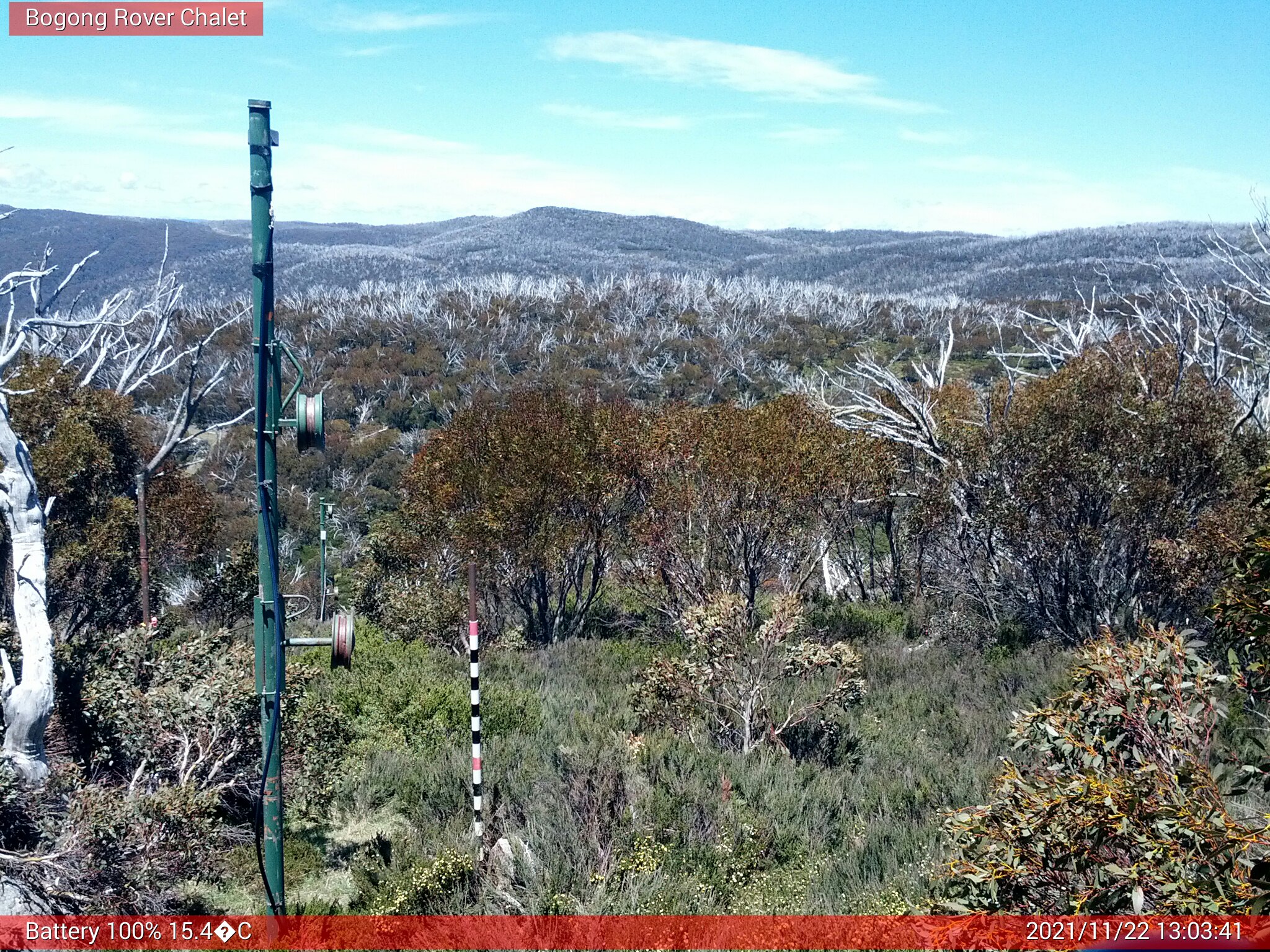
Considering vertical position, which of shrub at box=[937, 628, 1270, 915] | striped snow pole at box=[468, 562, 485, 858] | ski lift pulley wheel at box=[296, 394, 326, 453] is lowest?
striped snow pole at box=[468, 562, 485, 858]

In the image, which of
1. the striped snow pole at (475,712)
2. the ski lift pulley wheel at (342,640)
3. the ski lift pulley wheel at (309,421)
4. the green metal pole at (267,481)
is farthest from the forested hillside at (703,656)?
the ski lift pulley wheel at (309,421)

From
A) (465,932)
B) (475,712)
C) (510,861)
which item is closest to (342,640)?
(465,932)

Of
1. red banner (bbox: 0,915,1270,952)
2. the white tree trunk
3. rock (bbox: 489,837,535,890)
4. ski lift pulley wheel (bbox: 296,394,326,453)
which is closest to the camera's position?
ski lift pulley wheel (bbox: 296,394,326,453)

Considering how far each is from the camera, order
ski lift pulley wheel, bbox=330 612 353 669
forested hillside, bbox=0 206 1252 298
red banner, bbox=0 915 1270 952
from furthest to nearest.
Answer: forested hillside, bbox=0 206 1252 298 → red banner, bbox=0 915 1270 952 → ski lift pulley wheel, bbox=330 612 353 669

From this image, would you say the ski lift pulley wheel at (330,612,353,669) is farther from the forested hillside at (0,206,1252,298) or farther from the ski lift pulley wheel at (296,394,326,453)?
the forested hillside at (0,206,1252,298)

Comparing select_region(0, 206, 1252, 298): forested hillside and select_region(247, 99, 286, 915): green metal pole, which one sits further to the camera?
select_region(0, 206, 1252, 298): forested hillside

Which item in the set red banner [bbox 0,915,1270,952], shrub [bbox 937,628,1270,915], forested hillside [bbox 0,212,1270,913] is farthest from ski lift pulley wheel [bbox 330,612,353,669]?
shrub [bbox 937,628,1270,915]

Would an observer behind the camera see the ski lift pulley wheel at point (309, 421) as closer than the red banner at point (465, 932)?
Yes

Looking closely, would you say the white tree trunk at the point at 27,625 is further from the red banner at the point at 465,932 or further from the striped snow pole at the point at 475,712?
the striped snow pole at the point at 475,712
